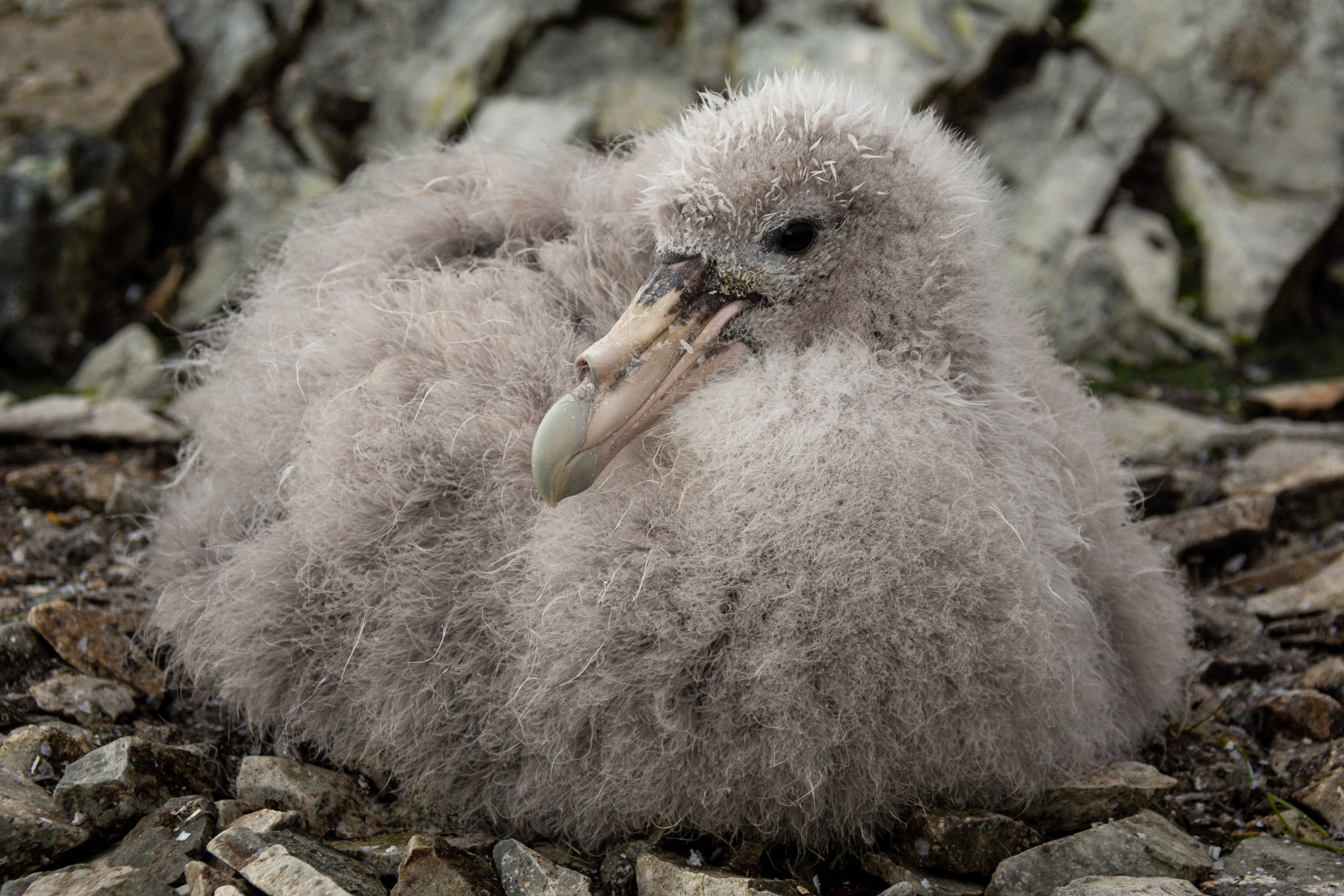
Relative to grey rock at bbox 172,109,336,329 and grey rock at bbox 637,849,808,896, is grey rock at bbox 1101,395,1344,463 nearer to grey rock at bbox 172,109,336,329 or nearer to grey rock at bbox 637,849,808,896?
grey rock at bbox 637,849,808,896

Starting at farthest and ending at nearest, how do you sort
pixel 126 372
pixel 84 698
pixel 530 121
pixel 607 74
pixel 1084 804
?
pixel 607 74 → pixel 530 121 → pixel 126 372 → pixel 84 698 → pixel 1084 804

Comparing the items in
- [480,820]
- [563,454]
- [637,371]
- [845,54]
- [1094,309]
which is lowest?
[480,820]

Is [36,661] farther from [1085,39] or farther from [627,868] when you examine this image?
[1085,39]

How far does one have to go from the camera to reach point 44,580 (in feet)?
9.89

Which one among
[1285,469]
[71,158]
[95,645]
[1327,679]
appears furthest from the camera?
[71,158]

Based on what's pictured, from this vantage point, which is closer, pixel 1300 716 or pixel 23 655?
pixel 23 655

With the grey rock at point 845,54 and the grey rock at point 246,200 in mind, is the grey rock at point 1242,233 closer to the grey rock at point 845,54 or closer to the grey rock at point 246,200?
the grey rock at point 845,54

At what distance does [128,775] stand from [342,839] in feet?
1.39

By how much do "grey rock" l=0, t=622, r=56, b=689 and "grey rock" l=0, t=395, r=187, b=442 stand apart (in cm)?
144

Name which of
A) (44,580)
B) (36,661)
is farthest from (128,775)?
(44,580)

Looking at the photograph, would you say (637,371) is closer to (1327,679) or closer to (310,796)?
(310,796)

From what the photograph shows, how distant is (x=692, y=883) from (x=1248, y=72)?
15.5ft

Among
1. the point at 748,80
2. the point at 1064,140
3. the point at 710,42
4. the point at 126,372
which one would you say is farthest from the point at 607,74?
the point at 126,372

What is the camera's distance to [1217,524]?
3441 millimetres
